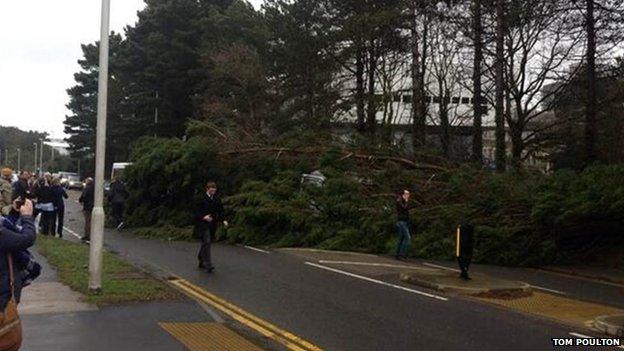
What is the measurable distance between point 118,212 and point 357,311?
15862 mm

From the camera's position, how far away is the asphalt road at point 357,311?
27.4 feet

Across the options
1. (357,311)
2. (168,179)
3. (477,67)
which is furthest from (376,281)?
(477,67)

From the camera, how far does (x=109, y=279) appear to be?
38.2ft

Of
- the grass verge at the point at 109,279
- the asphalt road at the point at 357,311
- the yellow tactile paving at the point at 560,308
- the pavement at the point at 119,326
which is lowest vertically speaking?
the yellow tactile paving at the point at 560,308

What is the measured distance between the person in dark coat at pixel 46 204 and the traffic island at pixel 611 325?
14.7 metres

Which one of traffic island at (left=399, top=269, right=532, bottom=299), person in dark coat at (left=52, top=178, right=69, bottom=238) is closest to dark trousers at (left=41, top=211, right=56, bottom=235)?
person in dark coat at (left=52, top=178, right=69, bottom=238)

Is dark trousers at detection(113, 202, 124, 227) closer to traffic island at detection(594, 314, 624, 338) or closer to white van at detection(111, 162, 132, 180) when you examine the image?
white van at detection(111, 162, 132, 180)

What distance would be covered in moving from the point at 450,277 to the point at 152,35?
4163cm

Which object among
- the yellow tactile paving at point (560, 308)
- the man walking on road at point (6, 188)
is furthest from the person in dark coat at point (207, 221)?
the yellow tactile paving at point (560, 308)

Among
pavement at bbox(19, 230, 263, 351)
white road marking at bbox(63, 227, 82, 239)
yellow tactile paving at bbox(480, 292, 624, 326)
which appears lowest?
yellow tactile paving at bbox(480, 292, 624, 326)

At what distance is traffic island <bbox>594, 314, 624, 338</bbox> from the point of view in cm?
906

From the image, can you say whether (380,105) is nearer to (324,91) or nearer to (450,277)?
(324,91)

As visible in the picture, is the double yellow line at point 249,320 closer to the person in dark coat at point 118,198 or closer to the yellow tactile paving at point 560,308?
the yellow tactile paving at point 560,308

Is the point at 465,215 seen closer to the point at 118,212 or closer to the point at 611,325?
the point at 611,325
